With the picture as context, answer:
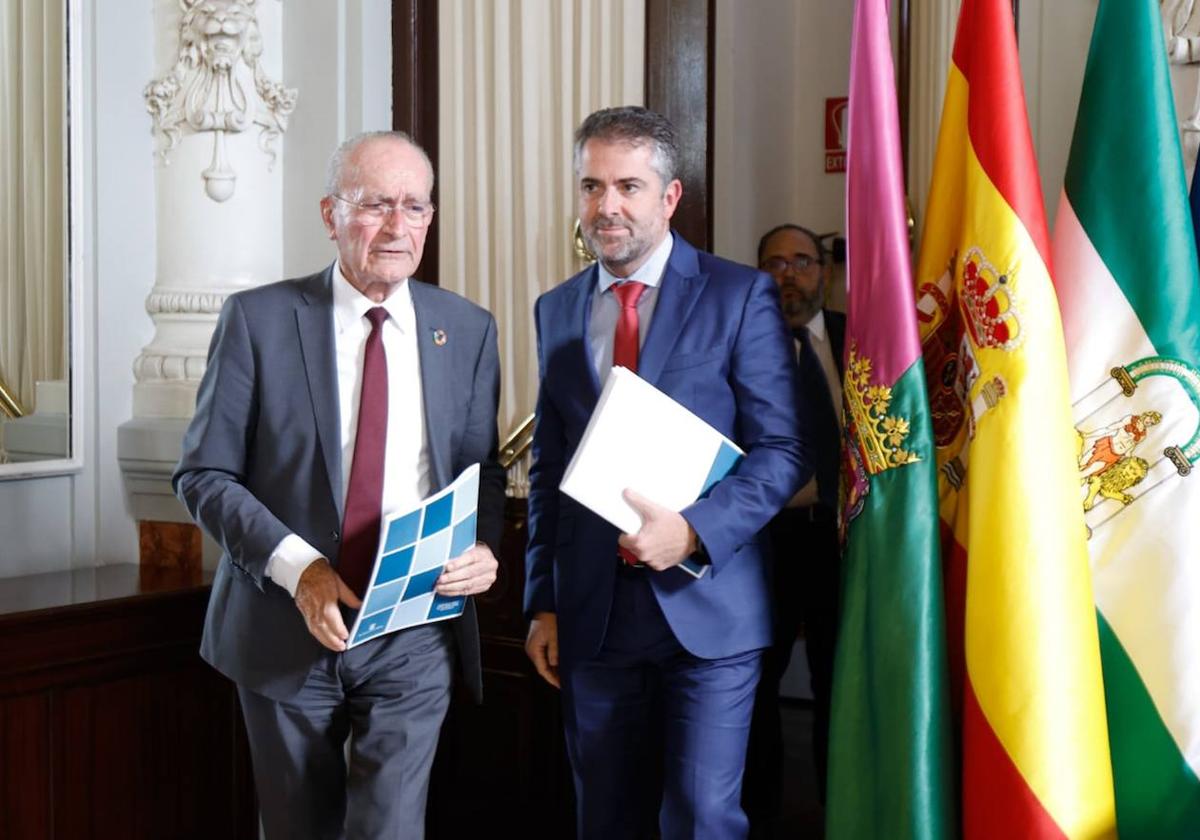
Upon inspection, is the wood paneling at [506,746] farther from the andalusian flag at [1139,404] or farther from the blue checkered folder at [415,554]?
the andalusian flag at [1139,404]

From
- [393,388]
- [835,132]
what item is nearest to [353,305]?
[393,388]

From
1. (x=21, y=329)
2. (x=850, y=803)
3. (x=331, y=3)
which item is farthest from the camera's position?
(x=331, y=3)

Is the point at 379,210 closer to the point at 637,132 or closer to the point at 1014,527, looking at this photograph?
the point at 637,132

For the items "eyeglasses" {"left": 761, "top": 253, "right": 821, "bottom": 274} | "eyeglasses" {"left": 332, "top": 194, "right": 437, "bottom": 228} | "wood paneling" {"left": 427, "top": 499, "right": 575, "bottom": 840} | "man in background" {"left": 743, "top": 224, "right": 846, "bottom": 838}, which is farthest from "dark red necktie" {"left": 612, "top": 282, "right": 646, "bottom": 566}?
"eyeglasses" {"left": 761, "top": 253, "right": 821, "bottom": 274}

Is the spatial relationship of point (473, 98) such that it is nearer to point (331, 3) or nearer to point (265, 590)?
point (331, 3)

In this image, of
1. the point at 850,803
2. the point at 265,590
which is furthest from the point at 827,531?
the point at 265,590

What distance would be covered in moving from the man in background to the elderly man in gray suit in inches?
49.0

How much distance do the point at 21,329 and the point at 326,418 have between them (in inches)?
50.4

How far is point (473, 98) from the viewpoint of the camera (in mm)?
3439

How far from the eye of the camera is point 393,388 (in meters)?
2.33

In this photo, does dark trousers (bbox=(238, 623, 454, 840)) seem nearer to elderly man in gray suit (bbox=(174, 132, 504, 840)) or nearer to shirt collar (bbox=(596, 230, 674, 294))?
elderly man in gray suit (bbox=(174, 132, 504, 840))

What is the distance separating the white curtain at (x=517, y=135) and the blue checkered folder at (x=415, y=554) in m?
1.26

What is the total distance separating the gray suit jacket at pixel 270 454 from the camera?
7.36 feet

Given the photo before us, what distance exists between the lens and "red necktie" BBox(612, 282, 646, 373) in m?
2.40
